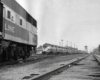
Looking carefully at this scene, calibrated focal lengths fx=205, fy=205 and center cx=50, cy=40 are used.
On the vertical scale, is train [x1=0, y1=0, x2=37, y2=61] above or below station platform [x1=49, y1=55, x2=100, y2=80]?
above

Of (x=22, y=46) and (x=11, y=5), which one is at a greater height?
(x=11, y=5)

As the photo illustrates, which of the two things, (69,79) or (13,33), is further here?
(13,33)

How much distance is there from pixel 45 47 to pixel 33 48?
122 feet

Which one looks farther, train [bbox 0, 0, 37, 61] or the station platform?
train [bbox 0, 0, 37, 61]

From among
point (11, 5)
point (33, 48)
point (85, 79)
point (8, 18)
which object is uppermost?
point (11, 5)

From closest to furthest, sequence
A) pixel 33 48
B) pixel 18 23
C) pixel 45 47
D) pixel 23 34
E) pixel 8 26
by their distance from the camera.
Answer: pixel 8 26, pixel 18 23, pixel 23 34, pixel 33 48, pixel 45 47

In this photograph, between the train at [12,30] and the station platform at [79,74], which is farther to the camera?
the train at [12,30]

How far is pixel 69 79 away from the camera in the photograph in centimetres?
650

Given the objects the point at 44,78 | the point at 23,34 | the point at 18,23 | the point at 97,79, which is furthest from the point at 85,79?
the point at 23,34

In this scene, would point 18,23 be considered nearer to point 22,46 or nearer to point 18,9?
point 18,9

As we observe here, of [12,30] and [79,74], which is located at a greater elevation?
[12,30]

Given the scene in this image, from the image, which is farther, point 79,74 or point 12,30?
point 12,30

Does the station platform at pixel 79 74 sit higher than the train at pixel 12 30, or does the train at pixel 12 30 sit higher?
the train at pixel 12 30

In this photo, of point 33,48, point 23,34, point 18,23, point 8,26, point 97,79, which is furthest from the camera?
point 33,48
